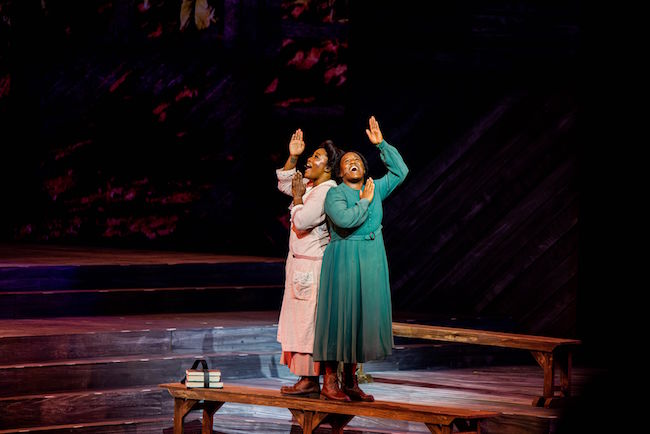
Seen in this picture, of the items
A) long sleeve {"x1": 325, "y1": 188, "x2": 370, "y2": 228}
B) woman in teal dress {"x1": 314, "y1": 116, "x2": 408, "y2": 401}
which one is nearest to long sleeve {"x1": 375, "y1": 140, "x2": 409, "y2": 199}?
woman in teal dress {"x1": 314, "y1": 116, "x2": 408, "y2": 401}

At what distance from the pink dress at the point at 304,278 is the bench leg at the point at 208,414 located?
47cm

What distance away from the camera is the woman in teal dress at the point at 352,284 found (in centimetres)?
536

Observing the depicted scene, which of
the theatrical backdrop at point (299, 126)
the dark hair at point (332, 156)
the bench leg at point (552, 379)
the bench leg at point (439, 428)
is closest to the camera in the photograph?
the bench leg at point (439, 428)

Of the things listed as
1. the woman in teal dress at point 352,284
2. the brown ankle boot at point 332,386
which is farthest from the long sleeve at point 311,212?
the brown ankle boot at point 332,386

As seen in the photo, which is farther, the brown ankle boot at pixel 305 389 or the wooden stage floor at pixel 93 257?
the wooden stage floor at pixel 93 257

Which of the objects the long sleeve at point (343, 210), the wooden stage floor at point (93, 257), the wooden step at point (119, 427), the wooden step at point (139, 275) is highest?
the long sleeve at point (343, 210)

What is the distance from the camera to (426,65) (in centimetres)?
850

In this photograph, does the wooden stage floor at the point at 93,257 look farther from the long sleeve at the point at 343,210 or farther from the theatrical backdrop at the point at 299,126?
the long sleeve at the point at 343,210

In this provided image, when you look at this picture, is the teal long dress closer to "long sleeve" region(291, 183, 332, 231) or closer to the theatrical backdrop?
"long sleeve" region(291, 183, 332, 231)

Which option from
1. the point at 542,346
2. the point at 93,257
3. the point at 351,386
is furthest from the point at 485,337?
the point at 93,257

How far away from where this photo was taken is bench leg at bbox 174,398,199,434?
5699 mm

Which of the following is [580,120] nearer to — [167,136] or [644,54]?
[644,54]

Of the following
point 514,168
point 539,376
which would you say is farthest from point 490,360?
point 514,168

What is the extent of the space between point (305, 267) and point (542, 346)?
5.14 ft
